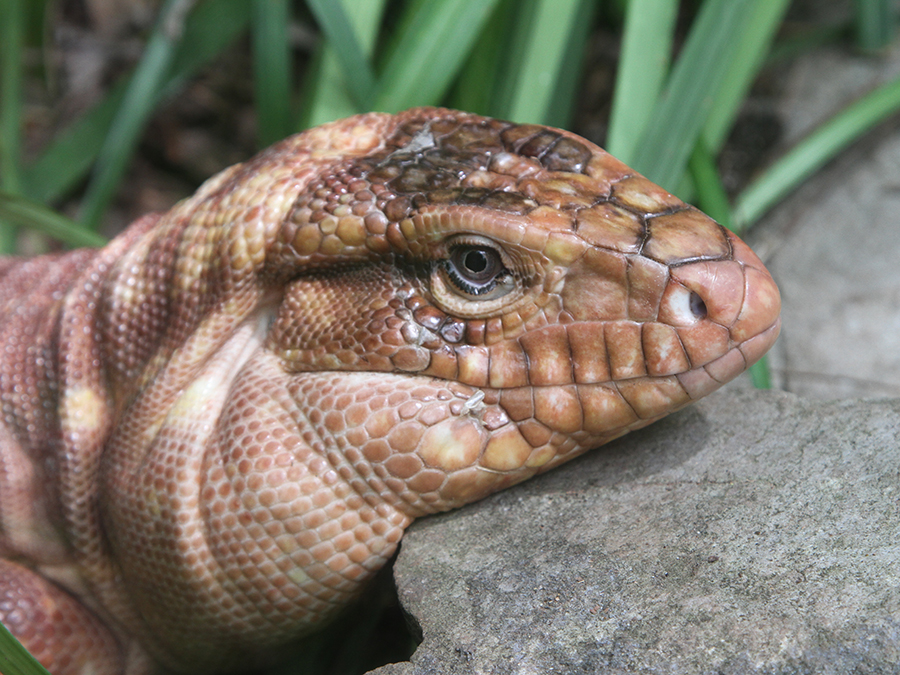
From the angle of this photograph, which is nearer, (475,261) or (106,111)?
(475,261)

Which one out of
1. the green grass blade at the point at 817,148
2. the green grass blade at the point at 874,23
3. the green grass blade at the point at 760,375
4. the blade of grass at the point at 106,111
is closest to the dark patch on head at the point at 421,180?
the green grass blade at the point at 760,375

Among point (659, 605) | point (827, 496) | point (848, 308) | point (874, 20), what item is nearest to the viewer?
point (659, 605)

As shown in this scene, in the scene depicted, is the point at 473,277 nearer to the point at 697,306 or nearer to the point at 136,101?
the point at 697,306

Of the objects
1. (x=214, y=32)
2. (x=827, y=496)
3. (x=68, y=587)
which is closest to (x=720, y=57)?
(x=827, y=496)

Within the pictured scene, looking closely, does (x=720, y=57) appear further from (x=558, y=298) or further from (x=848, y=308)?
(x=558, y=298)

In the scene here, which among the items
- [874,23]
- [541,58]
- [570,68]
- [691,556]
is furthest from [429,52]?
[874,23]

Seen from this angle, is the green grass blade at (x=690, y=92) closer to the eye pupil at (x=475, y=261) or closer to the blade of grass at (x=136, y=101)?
the eye pupil at (x=475, y=261)

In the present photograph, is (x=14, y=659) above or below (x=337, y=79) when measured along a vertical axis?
below
